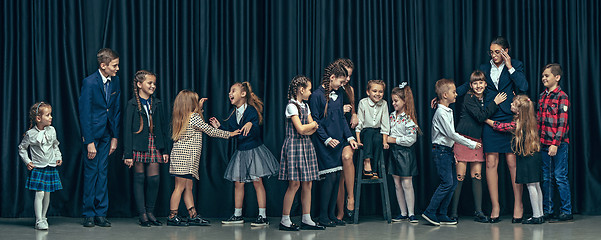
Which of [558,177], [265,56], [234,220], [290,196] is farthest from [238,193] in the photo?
[558,177]

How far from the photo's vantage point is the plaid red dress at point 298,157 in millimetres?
4992

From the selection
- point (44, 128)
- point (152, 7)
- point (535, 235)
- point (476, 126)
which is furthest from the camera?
point (152, 7)

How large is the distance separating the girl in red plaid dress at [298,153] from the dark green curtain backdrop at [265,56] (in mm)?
840

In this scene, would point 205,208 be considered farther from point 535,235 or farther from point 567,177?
point 567,177

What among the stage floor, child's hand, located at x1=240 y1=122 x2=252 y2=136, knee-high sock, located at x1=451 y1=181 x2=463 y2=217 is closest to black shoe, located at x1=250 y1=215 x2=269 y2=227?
the stage floor

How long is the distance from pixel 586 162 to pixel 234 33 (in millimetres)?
3428

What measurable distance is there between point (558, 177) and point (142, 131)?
3460 mm

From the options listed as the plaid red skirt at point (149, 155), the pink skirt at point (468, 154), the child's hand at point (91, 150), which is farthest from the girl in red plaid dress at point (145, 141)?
the pink skirt at point (468, 154)

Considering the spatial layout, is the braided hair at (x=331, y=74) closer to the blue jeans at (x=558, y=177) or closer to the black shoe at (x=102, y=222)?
the blue jeans at (x=558, y=177)

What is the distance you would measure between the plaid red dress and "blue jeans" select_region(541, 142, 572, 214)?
6.56ft

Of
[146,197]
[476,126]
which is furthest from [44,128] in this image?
[476,126]

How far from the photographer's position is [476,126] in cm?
547

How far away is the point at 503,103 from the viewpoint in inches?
216

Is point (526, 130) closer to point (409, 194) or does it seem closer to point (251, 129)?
point (409, 194)
